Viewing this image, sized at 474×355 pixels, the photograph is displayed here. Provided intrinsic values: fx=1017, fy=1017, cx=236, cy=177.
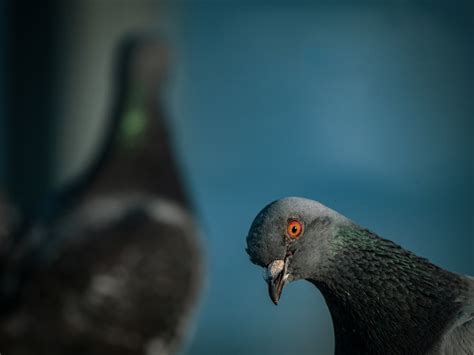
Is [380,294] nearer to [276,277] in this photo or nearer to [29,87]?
[276,277]

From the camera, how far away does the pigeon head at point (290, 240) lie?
3697 millimetres

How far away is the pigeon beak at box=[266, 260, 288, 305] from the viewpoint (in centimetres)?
374

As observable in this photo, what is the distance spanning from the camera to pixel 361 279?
388 centimetres

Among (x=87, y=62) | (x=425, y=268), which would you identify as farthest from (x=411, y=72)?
(x=425, y=268)

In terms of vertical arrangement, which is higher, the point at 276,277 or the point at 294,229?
the point at 294,229

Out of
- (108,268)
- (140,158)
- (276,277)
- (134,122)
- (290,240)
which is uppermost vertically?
→ (134,122)

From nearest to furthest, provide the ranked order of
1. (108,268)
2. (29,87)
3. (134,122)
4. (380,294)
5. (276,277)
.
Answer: (276,277) < (380,294) < (108,268) < (134,122) < (29,87)

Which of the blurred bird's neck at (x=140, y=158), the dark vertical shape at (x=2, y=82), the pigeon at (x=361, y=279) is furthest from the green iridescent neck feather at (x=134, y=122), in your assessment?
the dark vertical shape at (x=2, y=82)

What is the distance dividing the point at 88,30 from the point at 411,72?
4511 millimetres

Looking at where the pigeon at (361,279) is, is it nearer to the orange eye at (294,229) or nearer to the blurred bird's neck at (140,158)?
the orange eye at (294,229)

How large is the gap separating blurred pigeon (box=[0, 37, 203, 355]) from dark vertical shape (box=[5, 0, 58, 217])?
5.99 meters

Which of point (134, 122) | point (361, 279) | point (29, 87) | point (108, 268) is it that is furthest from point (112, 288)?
point (29, 87)

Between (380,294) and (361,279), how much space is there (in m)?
0.09

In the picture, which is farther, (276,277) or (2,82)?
(2,82)
